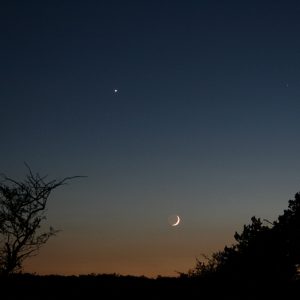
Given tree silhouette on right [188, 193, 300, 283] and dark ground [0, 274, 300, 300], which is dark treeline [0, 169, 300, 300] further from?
tree silhouette on right [188, 193, 300, 283]

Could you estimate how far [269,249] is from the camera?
48.9 meters

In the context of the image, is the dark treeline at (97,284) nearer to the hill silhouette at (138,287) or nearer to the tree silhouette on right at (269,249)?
the hill silhouette at (138,287)

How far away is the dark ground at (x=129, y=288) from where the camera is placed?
2353 cm

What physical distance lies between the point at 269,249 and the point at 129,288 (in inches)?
1051

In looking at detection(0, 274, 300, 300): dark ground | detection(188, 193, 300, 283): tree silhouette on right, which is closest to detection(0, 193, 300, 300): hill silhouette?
detection(0, 274, 300, 300): dark ground

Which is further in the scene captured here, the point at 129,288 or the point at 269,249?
the point at 269,249

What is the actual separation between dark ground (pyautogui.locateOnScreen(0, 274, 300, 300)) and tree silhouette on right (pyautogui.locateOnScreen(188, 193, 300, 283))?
61.1 feet

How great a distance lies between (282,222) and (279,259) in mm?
4294

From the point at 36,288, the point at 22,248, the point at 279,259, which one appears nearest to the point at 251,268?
the point at 279,259

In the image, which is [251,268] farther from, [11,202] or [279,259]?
[11,202]

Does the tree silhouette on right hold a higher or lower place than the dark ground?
higher

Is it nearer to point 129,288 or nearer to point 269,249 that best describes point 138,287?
point 129,288

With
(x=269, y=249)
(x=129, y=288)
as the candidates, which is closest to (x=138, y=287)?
(x=129, y=288)

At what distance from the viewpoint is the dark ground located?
926 inches
